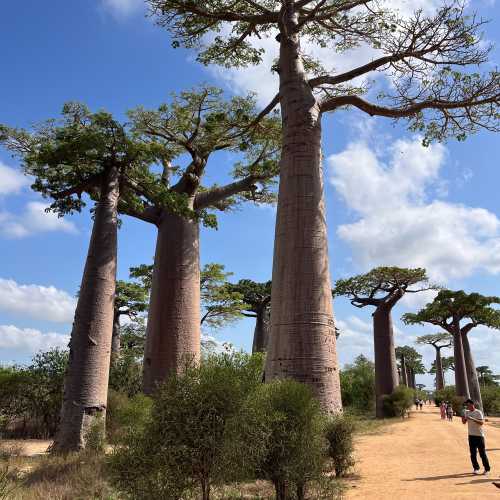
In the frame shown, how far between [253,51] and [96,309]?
6.01m

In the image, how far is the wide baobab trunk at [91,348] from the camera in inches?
307

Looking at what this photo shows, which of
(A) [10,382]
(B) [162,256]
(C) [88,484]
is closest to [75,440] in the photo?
(C) [88,484]

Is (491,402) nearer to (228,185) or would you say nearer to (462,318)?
(462,318)

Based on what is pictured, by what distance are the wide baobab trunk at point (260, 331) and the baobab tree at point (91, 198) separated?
48.8 ft

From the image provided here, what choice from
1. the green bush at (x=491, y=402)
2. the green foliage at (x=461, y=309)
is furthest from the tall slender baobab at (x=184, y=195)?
the green bush at (x=491, y=402)

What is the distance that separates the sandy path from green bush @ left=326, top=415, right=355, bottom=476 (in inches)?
9.1

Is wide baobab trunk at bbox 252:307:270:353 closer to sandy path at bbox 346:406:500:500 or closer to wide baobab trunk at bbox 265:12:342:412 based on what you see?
sandy path at bbox 346:406:500:500

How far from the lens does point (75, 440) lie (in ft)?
25.4

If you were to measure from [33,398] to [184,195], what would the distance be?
7.68m

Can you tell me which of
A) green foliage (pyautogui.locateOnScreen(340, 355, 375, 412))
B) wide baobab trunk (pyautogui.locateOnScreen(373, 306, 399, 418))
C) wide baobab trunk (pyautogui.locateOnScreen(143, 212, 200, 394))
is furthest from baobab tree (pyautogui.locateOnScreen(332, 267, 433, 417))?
wide baobab trunk (pyautogui.locateOnScreen(143, 212, 200, 394))

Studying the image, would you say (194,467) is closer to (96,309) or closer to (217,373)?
(217,373)

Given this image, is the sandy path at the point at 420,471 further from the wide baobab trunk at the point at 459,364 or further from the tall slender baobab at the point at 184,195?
the wide baobab trunk at the point at 459,364

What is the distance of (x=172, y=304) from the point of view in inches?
378

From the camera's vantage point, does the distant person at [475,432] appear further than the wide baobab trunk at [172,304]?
No
